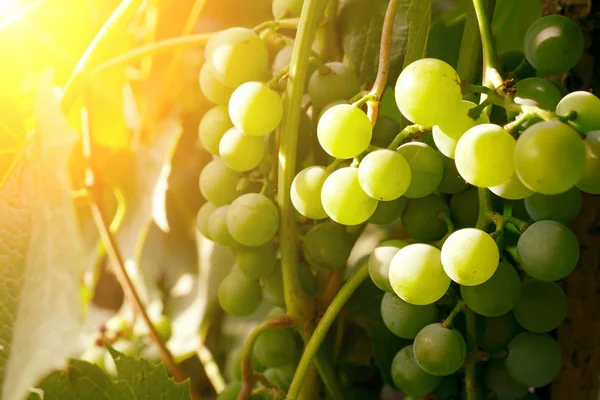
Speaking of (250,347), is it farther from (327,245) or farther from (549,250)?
(549,250)

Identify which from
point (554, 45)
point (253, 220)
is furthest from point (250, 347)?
point (554, 45)

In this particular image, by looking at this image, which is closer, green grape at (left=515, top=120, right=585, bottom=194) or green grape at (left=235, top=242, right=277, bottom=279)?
green grape at (left=515, top=120, right=585, bottom=194)

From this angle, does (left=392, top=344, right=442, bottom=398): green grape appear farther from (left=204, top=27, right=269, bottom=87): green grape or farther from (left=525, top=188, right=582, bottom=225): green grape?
(left=204, top=27, right=269, bottom=87): green grape

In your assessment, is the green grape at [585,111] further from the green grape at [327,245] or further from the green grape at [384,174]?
the green grape at [327,245]

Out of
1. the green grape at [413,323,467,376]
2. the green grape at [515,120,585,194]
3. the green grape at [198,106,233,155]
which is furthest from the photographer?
the green grape at [198,106,233,155]

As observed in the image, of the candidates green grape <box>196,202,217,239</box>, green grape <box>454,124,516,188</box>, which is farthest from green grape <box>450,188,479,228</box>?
green grape <box>196,202,217,239</box>

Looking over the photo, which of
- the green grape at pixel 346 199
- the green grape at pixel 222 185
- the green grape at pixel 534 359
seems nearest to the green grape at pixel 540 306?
the green grape at pixel 534 359

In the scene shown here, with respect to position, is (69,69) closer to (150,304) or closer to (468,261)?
(150,304)
